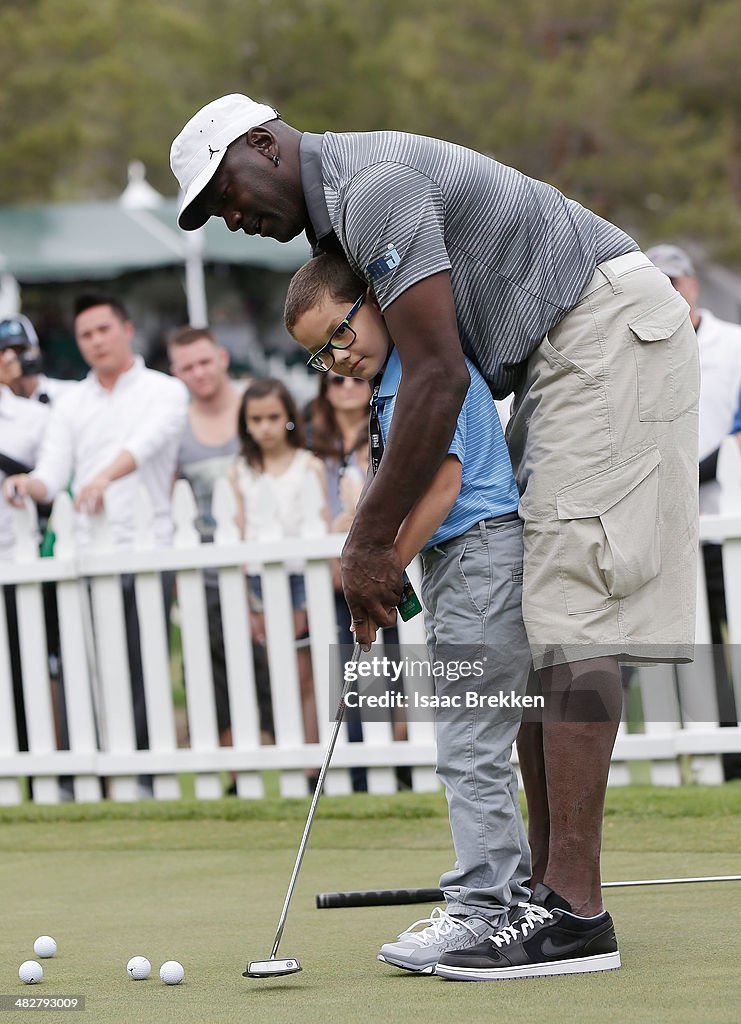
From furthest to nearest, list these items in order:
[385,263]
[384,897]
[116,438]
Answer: [116,438] → [384,897] → [385,263]

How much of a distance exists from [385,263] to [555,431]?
544mm

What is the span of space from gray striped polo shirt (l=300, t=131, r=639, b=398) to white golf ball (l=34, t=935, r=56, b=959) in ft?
5.58

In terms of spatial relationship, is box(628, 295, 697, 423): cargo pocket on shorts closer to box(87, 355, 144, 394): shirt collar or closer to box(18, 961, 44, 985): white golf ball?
box(18, 961, 44, 985): white golf ball

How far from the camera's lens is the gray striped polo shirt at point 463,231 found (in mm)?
3273

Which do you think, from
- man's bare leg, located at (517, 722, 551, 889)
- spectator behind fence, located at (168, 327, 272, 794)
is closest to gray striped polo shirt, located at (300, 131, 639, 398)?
man's bare leg, located at (517, 722, 551, 889)

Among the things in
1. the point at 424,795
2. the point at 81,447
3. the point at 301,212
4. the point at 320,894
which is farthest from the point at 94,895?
the point at 81,447

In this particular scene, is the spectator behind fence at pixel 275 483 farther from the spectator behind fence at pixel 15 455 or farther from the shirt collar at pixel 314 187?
the shirt collar at pixel 314 187

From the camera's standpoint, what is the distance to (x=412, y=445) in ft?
10.8

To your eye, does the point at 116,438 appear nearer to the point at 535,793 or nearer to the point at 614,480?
the point at 535,793

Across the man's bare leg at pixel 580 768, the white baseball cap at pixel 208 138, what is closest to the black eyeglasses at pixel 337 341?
the white baseball cap at pixel 208 138

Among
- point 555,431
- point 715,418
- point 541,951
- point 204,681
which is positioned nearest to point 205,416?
point 204,681

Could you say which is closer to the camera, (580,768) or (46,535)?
(580,768)

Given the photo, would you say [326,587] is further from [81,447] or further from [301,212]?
[301,212]

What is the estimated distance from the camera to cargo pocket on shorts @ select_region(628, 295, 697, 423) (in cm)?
346
